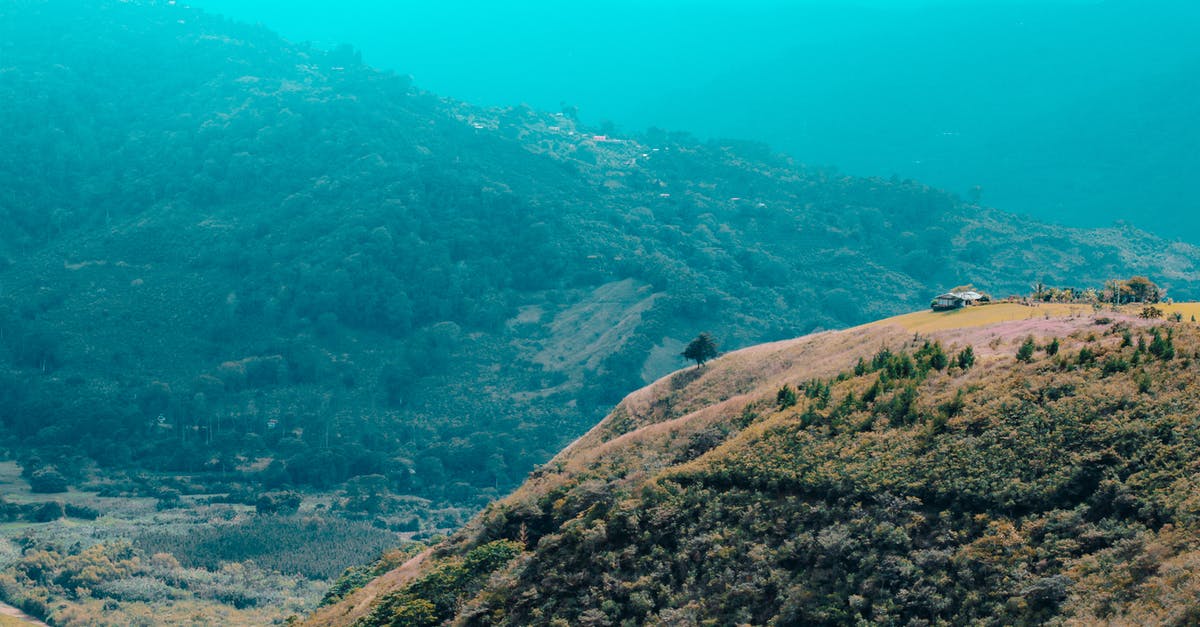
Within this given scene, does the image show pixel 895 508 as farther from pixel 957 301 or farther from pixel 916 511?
pixel 957 301

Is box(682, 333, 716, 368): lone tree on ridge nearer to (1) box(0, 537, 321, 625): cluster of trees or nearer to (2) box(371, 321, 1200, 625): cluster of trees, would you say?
(2) box(371, 321, 1200, 625): cluster of trees

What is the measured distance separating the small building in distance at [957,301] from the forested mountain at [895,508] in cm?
1630

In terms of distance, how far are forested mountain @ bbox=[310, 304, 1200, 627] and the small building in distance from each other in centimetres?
1630

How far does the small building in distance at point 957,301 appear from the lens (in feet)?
299

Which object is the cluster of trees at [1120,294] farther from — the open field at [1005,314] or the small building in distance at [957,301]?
the open field at [1005,314]

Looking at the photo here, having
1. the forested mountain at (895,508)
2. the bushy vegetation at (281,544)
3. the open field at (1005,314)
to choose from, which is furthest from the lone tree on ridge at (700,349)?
the bushy vegetation at (281,544)

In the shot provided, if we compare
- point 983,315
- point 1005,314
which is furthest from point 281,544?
point 1005,314

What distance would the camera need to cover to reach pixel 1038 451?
54.1 m

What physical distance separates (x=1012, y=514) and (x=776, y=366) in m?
37.5

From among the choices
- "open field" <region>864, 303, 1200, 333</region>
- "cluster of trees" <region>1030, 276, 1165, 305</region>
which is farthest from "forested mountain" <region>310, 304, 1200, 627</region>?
"cluster of trees" <region>1030, 276, 1165, 305</region>

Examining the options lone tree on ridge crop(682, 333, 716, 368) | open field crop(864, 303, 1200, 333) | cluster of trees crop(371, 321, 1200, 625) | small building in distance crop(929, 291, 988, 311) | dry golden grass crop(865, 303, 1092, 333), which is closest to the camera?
cluster of trees crop(371, 321, 1200, 625)

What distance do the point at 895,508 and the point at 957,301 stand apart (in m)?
40.6

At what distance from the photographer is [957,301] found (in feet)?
302

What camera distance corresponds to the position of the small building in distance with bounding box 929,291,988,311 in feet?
299
